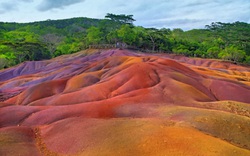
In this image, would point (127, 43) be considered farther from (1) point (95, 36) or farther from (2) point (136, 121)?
(2) point (136, 121)

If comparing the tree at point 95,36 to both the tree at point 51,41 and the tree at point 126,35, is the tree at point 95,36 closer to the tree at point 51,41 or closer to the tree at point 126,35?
the tree at point 126,35

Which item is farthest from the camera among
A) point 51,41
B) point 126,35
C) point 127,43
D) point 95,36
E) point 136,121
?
point 51,41

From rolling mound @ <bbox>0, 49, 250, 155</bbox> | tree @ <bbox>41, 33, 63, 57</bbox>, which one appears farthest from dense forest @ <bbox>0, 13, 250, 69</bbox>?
rolling mound @ <bbox>0, 49, 250, 155</bbox>

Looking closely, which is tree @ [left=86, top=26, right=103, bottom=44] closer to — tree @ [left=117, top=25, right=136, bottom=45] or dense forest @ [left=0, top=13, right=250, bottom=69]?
dense forest @ [left=0, top=13, right=250, bottom=69]

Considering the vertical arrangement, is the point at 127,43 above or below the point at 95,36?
below

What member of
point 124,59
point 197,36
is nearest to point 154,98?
point 124,59

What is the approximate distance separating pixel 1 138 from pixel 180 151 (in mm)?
10639

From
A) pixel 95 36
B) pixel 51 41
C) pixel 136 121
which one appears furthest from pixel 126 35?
pixel 136 121

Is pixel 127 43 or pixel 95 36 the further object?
pixel 95 36

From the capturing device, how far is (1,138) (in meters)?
18.2

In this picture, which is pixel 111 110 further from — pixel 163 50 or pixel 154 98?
pixel 163 50

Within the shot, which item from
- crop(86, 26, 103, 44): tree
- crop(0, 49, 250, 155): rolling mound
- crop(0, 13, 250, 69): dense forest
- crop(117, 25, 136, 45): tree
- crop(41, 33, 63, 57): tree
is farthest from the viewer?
crop(41, 33, 63, 57): tree

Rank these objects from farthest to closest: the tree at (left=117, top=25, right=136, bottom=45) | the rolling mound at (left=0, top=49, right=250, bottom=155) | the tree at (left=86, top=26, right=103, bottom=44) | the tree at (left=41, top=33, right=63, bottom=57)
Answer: the tree at (left=41, top=33, right=63, bottom=57) → the tree at (left=86, top=26, right=103, bottom=44) → the tree at (left=117, top=25, right=136, bottom=45) → the rolling mound at (left=0, top=49, right=250, bottom=155)

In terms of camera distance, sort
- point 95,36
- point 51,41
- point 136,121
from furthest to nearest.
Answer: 1. point 51,41
2. point 95,36
3. point 136,121
